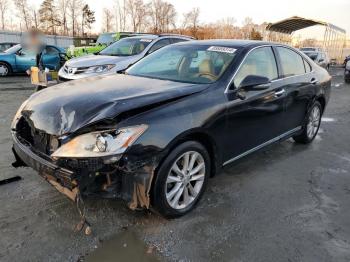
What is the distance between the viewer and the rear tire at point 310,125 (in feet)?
17.3

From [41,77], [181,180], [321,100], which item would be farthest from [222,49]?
[41,77]

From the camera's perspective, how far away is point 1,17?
48344mm

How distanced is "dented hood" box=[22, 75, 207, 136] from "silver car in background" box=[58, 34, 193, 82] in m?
4.41

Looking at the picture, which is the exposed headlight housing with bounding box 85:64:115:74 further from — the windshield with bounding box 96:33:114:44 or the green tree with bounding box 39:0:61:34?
the green tree with bounding box 39:0:61:34

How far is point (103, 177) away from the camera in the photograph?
2623 mm

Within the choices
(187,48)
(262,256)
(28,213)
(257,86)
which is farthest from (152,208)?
(187,48)

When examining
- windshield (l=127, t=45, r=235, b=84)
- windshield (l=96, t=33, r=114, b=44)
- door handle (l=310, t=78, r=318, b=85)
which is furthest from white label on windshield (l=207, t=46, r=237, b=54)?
windshield (l=96, t=33, r=114, b=44)

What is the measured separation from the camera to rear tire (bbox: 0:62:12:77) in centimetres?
1404

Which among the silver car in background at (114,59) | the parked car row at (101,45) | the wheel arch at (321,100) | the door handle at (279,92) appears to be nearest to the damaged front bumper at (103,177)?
the door handle at (279,92)

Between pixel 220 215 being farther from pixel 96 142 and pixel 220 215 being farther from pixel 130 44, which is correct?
pixel 130 44

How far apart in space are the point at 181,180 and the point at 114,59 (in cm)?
613

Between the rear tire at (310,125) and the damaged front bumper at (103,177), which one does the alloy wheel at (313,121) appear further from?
the damaged front bumper at (103,177)

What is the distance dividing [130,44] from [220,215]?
284 inches

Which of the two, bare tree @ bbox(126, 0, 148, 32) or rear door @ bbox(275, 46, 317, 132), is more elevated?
bare tree @ bbox(126, 0, 148, 32)
